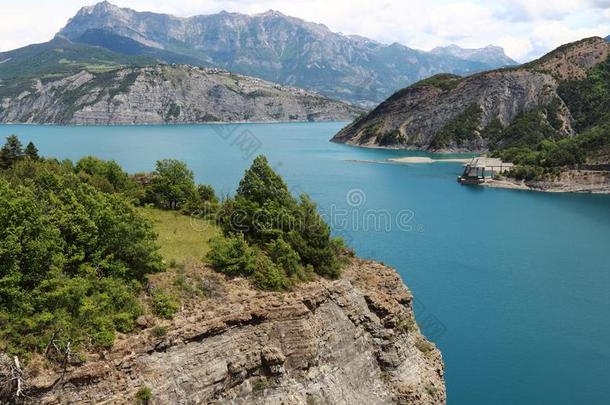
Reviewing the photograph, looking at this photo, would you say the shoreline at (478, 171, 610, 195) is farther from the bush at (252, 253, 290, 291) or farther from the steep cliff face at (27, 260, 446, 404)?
the bush at (252, 253, 290, 291)

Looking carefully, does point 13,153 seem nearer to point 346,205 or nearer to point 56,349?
point 56,349

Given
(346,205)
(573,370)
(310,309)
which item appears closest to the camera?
(310,309)

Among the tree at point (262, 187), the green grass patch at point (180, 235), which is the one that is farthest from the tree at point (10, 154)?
the tree at point (262, 187)

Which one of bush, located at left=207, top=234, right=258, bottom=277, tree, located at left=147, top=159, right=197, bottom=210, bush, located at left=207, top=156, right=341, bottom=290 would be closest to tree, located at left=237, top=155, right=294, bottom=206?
bush, located at left=207, top=156, right=341, bottom=290

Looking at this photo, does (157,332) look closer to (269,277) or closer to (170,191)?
(269,277)

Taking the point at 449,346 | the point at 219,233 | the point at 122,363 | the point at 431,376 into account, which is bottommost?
the point at 449,346

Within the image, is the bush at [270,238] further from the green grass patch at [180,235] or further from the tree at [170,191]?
the tree at [170,191]

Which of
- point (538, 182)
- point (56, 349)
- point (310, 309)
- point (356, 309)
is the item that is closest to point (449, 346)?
point (356, 309)
